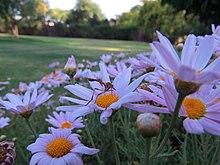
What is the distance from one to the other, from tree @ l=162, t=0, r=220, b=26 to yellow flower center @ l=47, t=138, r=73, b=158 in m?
4.27

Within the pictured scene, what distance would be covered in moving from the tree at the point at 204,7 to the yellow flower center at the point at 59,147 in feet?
14.0

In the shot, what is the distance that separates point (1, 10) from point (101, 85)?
13.2 metres

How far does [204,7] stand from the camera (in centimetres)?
438

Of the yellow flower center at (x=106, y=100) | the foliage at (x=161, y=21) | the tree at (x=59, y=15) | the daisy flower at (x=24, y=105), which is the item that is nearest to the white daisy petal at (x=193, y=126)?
the yellow flower center at (x=106, y=100)

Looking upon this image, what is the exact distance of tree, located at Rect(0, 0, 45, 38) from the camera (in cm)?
1263

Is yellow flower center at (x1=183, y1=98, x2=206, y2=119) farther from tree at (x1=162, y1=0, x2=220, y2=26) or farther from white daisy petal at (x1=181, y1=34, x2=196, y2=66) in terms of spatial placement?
→ tree at (x1=162, y1=0, x2=220, y2=26)

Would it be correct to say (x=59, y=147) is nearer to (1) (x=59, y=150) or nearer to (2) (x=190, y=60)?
(1) (x=59, y=150)

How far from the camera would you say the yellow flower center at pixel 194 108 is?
0.35 meters

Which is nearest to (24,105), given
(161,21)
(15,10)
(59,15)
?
(161,21)

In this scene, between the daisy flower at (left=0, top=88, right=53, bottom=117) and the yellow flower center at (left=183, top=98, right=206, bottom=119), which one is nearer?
the yellow flower center at (left=183, top=98, right=206, bottom=119)

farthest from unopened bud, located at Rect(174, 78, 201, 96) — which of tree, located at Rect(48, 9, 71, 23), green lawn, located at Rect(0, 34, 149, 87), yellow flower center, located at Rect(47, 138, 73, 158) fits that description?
tree, located at Rect(48, 9, 71, 23)

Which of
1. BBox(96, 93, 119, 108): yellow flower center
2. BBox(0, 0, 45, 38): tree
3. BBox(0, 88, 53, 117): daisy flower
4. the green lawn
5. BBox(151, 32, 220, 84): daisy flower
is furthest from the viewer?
BBox(0, 0, 45, 38): tree

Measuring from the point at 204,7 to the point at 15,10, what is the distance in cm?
1105

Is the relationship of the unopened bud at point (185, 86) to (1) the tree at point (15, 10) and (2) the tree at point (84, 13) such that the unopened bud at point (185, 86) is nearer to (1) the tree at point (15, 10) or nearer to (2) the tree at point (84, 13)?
(1) the tree at point (15, 10)
